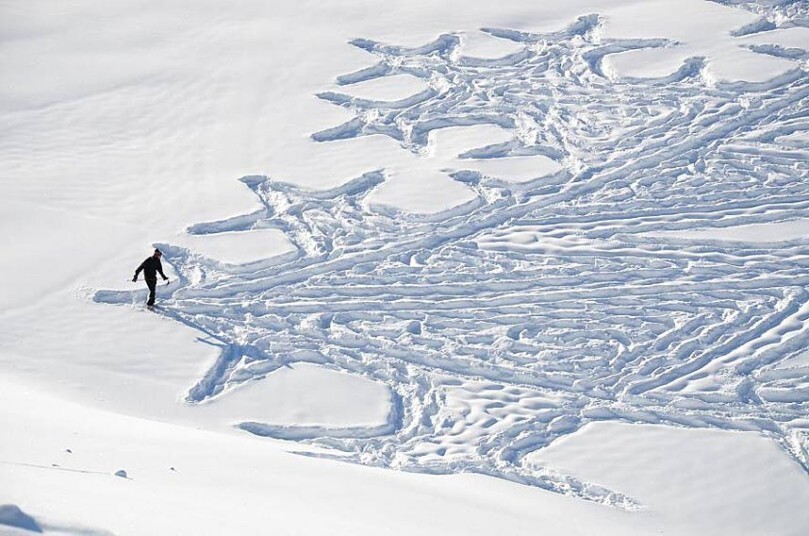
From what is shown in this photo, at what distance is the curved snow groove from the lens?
10312 millimetres

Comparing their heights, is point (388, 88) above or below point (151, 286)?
above

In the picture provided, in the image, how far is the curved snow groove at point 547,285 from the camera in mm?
10312

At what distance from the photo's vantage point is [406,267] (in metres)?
12.5

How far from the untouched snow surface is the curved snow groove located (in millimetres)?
40

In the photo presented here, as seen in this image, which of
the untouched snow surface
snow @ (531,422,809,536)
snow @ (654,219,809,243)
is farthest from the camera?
snow @ (654,219,809,243)

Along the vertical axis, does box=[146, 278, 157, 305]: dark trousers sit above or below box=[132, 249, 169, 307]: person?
below

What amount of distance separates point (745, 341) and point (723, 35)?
7.78 m

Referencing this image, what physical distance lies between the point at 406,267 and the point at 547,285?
65.8 inches

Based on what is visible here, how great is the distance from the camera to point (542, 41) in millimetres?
17578

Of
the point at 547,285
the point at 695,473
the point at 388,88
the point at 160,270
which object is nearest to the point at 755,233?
the point at 547,285

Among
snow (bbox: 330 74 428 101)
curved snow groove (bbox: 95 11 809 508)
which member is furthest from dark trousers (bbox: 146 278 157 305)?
snow (bbox: 330 74 428 101)

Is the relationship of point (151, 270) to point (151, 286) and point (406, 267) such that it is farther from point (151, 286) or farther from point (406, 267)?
point (406, 267)

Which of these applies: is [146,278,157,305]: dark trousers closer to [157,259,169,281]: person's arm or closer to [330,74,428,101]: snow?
[157,259,169,281]: person's arm

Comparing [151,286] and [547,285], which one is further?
[547,285]
